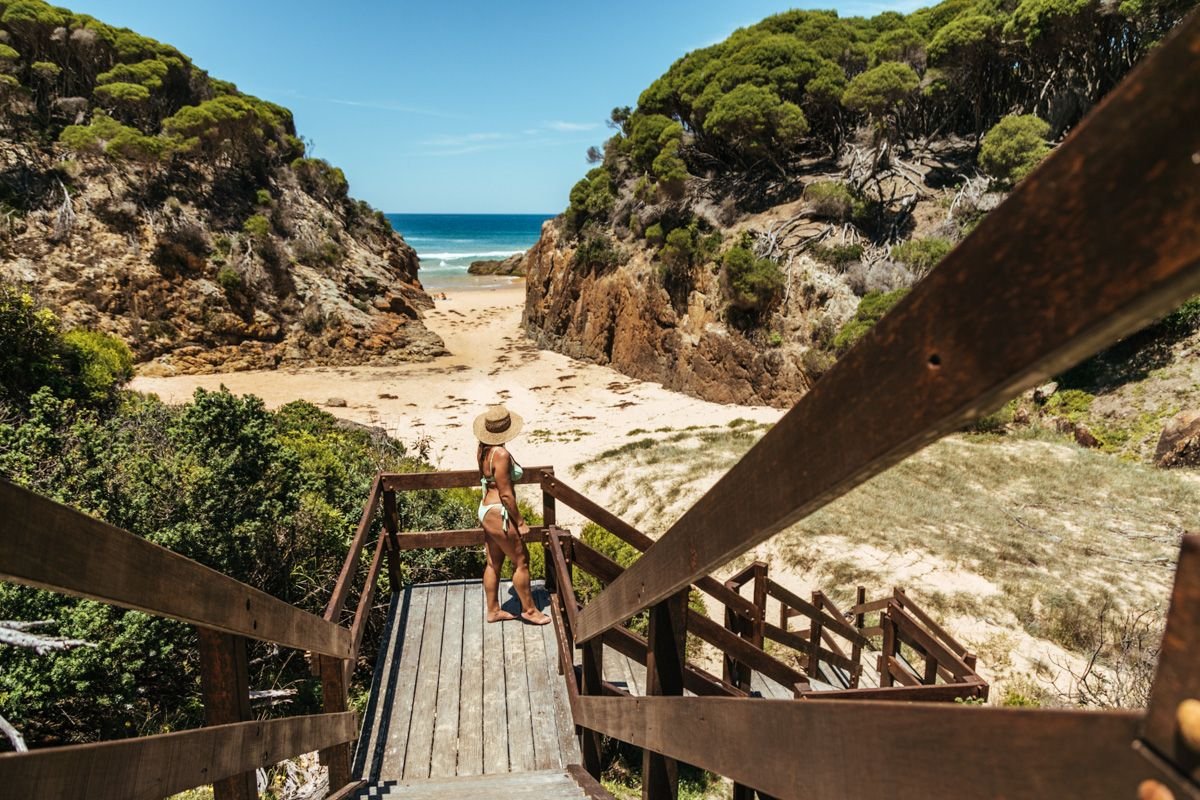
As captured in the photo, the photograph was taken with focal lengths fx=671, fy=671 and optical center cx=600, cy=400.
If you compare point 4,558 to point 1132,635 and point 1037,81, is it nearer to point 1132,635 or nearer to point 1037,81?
point 1132,635

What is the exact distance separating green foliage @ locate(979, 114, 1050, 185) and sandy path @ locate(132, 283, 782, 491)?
7982 mm

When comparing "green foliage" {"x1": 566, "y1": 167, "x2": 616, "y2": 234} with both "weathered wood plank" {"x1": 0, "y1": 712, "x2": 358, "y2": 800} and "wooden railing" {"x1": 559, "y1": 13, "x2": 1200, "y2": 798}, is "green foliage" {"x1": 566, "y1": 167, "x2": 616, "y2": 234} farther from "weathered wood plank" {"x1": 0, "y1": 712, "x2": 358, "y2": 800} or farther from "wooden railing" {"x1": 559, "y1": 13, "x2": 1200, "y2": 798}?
"wooden railing" {"x1": 559, "y1": 13, "x2": 1200, "y2": 798}

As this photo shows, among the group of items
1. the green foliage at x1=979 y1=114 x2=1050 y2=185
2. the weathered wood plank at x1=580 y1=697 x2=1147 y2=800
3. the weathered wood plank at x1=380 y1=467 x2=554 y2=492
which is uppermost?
the green foliage at x1=979 y1=114 x2=1050 y2=185

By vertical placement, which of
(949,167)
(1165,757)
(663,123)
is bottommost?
(1165,757)

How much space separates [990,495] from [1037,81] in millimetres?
14938

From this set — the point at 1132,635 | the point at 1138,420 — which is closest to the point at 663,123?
the point at 1138,420

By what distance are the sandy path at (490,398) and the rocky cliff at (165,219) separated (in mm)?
1498

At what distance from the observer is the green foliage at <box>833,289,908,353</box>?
1486cm

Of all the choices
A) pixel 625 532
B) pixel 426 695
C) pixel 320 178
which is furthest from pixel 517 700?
pixel 320 178

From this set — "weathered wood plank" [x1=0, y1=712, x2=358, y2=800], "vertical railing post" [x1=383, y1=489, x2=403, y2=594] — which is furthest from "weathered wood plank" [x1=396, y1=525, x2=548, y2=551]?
"weathered wood plank" [x1=0, y1=712, x2=358, y2=800]

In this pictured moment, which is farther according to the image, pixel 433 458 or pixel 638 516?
pixel 433 458

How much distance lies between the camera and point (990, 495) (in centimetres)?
1046

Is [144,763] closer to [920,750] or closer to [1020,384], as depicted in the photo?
[920,750]

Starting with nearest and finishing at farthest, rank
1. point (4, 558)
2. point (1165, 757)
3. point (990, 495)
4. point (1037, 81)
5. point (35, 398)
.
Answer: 1. point (1165, 757)
2. point (4, 558)
3. point (35, 398)
4. point (990, 495)
5. point (1037, 81)
